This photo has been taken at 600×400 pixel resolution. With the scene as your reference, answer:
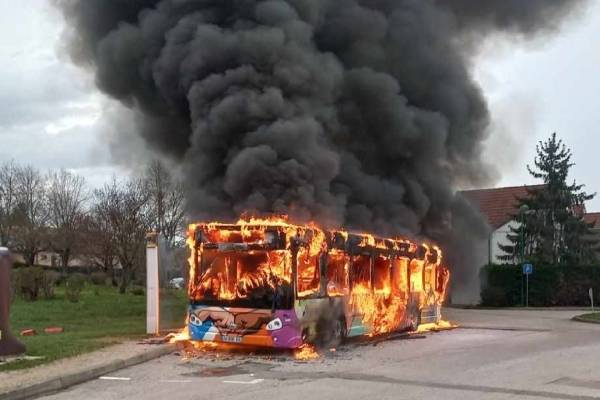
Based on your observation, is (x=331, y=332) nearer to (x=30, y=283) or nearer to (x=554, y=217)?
(x=30, y=283)

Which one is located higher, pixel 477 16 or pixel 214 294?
pixel 477 16

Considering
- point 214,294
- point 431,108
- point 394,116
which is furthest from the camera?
point 431,108

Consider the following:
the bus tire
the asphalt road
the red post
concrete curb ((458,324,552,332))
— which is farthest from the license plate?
concrete curb ((458,324,552,332))

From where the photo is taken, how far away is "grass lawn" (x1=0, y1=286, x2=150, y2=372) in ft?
39.2

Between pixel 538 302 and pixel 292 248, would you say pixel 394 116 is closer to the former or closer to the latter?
pixel 292 248

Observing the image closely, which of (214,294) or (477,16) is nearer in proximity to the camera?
(214,294)

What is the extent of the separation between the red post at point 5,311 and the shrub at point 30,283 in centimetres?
1426

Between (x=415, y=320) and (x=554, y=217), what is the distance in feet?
75.7

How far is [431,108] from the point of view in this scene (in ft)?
74.0

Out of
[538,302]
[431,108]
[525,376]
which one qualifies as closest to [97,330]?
[525,376]

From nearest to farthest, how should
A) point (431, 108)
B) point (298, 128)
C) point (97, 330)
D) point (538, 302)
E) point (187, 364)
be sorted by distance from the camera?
point (187, 364), point (97, 330), point (298, 128), point (431, 108), point (538, 302)

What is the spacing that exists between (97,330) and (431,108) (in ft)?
40.7

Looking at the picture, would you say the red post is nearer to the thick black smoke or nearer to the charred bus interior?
the charred bus interior

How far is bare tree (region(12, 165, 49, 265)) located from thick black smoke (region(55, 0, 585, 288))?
25455 mm
